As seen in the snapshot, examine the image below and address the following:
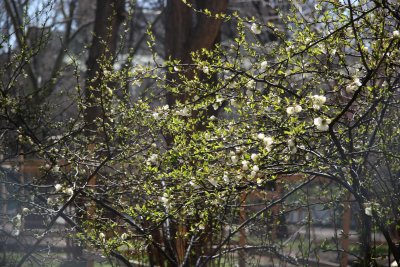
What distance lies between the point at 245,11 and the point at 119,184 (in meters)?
11.2

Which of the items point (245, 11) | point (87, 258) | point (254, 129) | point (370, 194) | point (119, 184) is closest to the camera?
point (254, 129)

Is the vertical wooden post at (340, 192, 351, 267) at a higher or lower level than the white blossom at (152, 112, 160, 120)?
lower

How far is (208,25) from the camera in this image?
328 inches

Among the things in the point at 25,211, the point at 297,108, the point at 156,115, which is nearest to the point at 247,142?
the point at 297,108

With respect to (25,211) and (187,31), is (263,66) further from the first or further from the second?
(187,31)

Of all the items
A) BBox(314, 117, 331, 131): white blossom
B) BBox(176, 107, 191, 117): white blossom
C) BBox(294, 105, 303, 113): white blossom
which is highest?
BBox(176, 107, 191, 117): white blossom

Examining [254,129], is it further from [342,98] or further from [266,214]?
[266,214]

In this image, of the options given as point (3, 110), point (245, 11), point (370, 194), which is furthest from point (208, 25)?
point (245, 11)

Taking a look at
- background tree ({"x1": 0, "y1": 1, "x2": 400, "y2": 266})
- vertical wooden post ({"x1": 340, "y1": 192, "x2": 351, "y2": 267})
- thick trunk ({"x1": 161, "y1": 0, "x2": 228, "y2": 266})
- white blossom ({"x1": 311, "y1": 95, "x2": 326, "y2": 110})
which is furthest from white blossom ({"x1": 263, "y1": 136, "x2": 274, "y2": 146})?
thick trunk ({"x1": 161, "y1": 0, "x2": 228, "y2": 266})

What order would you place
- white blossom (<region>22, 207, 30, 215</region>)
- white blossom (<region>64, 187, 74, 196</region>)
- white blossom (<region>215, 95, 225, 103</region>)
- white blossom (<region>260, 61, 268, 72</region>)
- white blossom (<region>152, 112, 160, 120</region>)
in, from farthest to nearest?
1. white blossom (<region>22, 207, 30, 215</region>)
2. white blossom (<region>64, 187, 74, 196</region>)
3. white blossom (<region>152, 112, 160, 120</region>)
4. white blossom (<region>215, 95, 225, 103</region>)
5. white blossom (<region>260, 61, 268, 72</region>)

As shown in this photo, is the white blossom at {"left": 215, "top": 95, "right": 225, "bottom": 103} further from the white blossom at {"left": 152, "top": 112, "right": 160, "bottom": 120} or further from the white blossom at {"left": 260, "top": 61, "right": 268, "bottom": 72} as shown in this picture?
the white blossom at {"left": 152, "top": 112, "right": 160, "bottom": 120}

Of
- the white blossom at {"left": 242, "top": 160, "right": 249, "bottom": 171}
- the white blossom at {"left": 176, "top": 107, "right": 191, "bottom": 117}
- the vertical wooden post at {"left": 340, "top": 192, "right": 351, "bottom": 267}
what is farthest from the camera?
the vertical wooden post at {"left": 340, "top": 192, "right": 351, "bottom": 267}

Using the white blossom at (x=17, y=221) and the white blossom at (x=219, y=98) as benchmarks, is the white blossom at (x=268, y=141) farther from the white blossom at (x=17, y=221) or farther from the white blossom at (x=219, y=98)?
the white blossom at (x=17, y=221)

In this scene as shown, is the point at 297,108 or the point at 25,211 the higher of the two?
the point at 297,108
